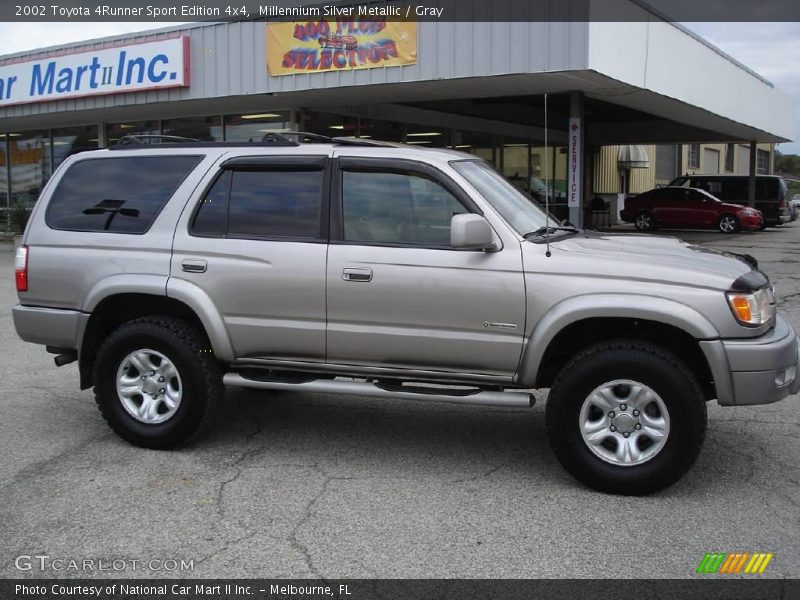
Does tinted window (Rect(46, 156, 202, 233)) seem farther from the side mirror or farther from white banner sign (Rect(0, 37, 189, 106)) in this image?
white banner sign (Rect(0, 37, 189, 106))

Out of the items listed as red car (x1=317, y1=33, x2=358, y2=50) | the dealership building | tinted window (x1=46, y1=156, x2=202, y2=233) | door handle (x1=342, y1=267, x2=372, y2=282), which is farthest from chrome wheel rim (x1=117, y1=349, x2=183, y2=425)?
red car (x1=317, y1=33, x2=358, y2=50)

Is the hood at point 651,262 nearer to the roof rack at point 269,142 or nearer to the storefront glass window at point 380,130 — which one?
the roof rack at point 269,142

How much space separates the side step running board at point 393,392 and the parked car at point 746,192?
89.2 ft

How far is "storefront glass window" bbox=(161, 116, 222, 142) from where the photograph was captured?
1844 centimetres

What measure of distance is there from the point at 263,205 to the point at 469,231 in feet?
4.86

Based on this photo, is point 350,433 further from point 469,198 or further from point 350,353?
point 469,198

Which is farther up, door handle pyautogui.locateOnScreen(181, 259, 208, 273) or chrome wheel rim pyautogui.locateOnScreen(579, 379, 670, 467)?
door handle pyautogui.locateOnScreen(181, 259, 208, 273)

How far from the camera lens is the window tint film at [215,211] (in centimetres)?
527

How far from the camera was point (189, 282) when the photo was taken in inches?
204

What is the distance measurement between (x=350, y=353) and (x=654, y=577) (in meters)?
2.18

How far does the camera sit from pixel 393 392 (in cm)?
487

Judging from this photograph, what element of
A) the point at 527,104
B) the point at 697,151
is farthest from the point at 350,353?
the point at 697,151

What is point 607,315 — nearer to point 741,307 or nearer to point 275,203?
point 741,307

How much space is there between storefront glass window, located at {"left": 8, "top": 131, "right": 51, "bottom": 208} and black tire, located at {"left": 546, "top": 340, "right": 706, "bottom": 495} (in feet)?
69.6
